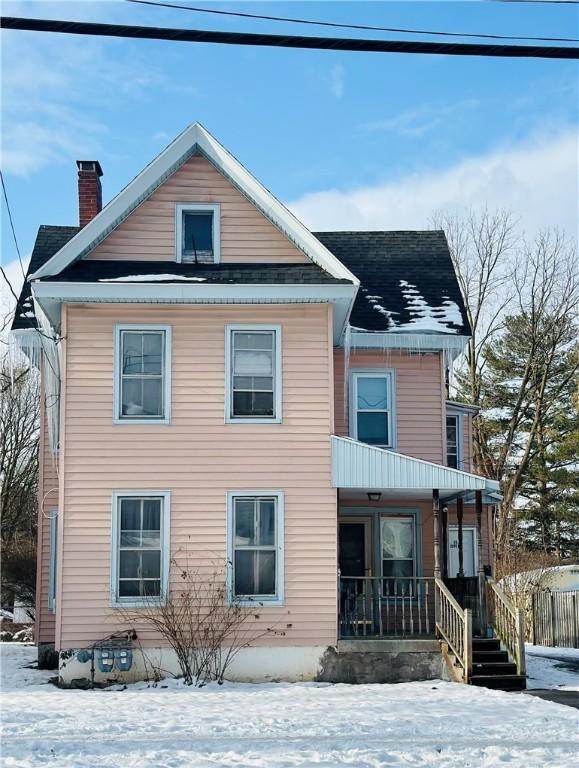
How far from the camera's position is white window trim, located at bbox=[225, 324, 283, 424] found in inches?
677

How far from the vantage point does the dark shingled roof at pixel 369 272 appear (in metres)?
17.5

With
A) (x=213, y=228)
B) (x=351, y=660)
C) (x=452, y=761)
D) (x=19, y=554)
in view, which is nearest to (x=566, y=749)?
(x=452, y=761)

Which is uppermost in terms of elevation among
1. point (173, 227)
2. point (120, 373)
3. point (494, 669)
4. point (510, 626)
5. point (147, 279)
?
point (173, 227)

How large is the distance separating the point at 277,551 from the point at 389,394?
4.74 meters

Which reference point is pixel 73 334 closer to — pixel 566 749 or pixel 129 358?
pixel 129 358

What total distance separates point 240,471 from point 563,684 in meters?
6.16

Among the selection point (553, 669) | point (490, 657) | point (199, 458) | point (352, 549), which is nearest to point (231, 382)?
point (199, 458)

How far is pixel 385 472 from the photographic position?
17.1 m

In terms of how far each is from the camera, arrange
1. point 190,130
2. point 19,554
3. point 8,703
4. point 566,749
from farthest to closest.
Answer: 1. point 19,554
2. point 190,130
3. point 8,703
4. point 566,749

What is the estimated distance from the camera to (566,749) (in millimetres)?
10367

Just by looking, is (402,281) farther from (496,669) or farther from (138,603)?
(138,603)

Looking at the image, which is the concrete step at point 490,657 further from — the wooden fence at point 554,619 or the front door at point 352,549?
the wooden fence at point 554,619

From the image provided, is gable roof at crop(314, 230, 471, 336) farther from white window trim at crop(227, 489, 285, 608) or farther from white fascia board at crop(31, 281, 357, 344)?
white window trim at crop(227, 489, 285, 608)

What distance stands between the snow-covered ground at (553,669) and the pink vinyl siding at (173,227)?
8.08m
